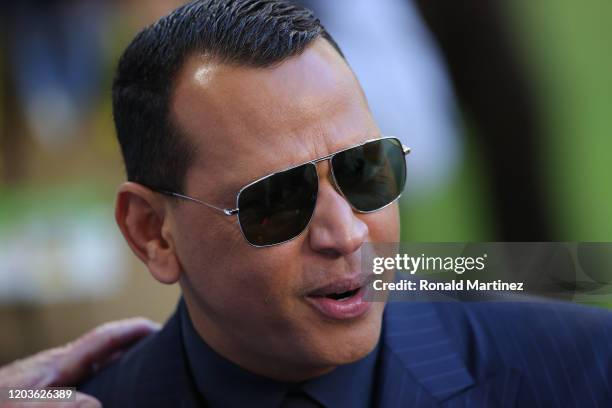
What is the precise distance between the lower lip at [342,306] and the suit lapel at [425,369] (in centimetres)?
21

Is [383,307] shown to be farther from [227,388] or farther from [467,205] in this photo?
[467,205]

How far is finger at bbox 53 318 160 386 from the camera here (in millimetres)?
1996

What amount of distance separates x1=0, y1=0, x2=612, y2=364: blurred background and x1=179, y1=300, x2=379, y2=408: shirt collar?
0.64 metres

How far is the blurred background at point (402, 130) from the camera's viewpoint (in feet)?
9.07

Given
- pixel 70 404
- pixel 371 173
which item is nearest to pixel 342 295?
pixel 371 173

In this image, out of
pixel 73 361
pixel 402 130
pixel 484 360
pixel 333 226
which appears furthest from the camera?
pixel 402 130

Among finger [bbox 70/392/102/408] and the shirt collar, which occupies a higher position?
the shirt collar

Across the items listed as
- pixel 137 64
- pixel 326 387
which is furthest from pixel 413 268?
pixel 137 64

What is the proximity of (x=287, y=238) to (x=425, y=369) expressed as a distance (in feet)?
1.42

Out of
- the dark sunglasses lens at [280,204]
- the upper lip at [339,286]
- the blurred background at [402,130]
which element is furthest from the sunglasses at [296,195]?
the blurred background at [402,130]

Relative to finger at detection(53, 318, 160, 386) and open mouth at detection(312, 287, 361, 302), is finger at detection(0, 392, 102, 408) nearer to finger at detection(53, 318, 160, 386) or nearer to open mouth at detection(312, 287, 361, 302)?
finger at detection(53, 318, 160, 386)

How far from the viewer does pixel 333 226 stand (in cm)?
146

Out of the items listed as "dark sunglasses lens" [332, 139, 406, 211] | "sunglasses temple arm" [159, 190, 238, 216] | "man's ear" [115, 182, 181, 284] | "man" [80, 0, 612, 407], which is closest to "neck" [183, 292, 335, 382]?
"man" [80, 0, 612, 407]

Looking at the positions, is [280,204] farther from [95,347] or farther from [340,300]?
[95,347]
